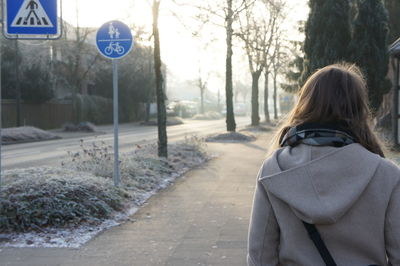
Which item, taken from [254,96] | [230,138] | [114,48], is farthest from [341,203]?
[254,96]

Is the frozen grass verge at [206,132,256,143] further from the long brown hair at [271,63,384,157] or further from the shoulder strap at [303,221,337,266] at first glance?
the shoulder strap at [303,221,337,266]

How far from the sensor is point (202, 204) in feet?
26.0

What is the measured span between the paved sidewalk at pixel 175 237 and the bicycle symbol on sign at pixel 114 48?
247cm

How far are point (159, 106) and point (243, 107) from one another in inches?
2978

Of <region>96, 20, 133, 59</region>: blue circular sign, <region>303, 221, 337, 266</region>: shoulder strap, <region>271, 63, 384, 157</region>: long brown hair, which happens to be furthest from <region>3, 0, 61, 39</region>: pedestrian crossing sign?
<region>303, 221, 337, 266</region>: shoulder strap

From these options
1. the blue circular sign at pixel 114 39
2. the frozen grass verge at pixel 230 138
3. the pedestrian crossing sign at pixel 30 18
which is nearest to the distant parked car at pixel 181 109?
the frozen grass verge at pixel 230 138

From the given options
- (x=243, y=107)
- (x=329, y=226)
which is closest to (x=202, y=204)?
(x=329, y=226)

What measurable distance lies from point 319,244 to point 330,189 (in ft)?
0.64

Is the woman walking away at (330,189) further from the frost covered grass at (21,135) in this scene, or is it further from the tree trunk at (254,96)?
the tree trunk at (254,96)

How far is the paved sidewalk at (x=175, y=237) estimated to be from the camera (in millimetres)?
5113

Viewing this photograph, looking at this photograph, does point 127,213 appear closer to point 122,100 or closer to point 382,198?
point 382,198

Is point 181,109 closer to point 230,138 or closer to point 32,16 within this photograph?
point 230,138

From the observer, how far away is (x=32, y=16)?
650 centimetres

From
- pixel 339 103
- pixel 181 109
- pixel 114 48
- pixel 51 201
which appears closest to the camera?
pixel 339 103
